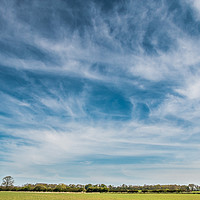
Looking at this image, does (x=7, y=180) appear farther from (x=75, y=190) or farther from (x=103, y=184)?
(x=103, y=184)

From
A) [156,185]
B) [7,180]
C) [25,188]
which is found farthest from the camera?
[156,185]

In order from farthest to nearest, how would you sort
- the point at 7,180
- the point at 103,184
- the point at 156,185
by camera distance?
1. the point at 156,185
2. the point at 103,184
3. the point at 7,180

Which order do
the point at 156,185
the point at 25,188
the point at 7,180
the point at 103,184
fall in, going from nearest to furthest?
the point at 25,188 → the point at 7,180 → the point at 103,184 → the point at 156,185

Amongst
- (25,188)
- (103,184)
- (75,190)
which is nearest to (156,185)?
(103,184)

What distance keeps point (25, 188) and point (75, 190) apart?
1249 inches

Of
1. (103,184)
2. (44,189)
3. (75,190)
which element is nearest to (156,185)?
(103,184)

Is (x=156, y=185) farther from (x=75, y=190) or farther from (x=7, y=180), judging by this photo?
(x=7, y=180)

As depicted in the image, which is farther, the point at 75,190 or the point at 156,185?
the point at 156,185

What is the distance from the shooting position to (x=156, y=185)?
7800 inches

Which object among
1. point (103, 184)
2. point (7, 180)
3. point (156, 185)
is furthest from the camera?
point (156, 185)

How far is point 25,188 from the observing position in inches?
4879

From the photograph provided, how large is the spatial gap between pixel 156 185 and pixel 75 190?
105m

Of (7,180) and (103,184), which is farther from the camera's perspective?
(103,184)

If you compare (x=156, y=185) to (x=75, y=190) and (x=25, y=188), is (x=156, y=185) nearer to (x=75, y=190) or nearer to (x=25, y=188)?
(x=75, y=190)
